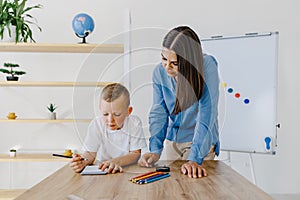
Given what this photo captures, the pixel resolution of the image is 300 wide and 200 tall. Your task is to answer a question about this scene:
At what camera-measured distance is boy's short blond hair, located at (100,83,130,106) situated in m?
1.19

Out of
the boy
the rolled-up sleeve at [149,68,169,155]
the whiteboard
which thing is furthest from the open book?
the whiteboard

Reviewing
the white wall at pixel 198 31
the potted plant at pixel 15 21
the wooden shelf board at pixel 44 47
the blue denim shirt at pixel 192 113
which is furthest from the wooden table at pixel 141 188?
the white wall at pixel 198 31

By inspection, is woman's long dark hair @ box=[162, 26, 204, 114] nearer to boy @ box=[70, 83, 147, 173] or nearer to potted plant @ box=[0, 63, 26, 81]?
boy @ box=[70, 83, 147, 173]

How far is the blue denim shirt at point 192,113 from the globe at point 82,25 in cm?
157

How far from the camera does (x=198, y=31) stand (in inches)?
129

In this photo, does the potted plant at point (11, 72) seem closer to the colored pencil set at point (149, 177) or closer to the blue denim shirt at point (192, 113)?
the blue denim shirt at point (192, 113)

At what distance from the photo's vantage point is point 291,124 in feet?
10.9

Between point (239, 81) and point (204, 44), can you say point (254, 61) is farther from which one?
point (204, 44)

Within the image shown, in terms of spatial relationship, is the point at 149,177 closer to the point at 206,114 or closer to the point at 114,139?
the point at 114,139

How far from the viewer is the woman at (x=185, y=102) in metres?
1.23

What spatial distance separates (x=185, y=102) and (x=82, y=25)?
1751 millimetres

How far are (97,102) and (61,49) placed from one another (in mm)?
1807

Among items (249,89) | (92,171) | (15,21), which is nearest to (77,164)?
(92,171)

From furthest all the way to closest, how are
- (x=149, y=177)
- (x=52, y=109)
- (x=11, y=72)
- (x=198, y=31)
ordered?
(x=198, y=31) < (x=52, y=109) < (x=11, y=72) < (x=149, y=177)
